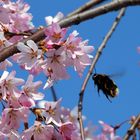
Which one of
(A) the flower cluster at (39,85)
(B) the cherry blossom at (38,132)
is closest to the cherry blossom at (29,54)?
(A) the flower cluster at (39,85)

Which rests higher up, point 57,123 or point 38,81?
point 38,81

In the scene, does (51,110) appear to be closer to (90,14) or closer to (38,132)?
(38,132)

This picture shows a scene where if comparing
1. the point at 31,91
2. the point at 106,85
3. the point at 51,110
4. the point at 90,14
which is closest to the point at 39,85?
the point at 31,91

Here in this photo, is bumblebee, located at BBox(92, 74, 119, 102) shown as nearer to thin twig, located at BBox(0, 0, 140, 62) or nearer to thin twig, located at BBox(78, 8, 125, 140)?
thin twig, located at BBox(78, 8, 125, 140)

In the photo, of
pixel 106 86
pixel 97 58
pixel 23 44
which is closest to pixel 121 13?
pixel 97 58

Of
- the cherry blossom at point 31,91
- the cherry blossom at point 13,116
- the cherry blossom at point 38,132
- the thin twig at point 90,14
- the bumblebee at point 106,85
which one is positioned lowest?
the cherry blossom at point 38,132

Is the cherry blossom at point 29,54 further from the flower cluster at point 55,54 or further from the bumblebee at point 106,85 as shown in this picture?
the bumblebee at point 106,85

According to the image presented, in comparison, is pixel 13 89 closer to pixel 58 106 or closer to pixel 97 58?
pixel 58 106

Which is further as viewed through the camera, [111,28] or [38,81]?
Result: [111,28]

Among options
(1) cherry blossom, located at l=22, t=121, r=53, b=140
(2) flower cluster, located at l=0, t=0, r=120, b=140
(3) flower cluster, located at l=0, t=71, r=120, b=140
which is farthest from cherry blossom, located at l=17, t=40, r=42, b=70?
(1) cherry blossom, located at l=22, t=121, r=53, b=140
